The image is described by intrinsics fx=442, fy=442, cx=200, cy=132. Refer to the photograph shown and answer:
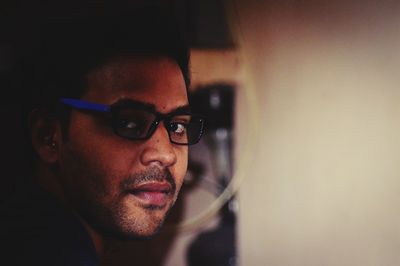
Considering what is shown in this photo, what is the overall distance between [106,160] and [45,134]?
12 centimetres

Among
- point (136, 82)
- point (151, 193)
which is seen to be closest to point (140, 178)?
point (151, 193)

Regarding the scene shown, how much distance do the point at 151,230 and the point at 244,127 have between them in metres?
0.36

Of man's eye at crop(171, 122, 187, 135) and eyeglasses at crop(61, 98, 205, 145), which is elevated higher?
eyeglasses at crop(61, 98, 205, 145)

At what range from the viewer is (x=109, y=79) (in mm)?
798

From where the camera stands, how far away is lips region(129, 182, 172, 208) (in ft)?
2.62

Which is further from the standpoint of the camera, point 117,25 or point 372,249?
point 372,249

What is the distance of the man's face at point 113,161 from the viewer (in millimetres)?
792

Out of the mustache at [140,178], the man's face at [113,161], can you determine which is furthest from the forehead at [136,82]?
the mustache at [140,178]

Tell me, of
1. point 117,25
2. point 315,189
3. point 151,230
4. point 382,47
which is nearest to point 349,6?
point 382,47

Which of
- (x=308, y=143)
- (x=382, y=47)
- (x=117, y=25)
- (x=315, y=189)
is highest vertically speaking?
(x=117, y=25)

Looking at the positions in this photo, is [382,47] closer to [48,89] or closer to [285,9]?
[285,9]

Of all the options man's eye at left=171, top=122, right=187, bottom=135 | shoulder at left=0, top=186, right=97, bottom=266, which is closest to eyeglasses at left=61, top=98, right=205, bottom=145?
man's eye at left=171, top=122, right=187, bottom=135

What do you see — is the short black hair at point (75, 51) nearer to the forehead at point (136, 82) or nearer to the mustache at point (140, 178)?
the forehead at point (136, 82)

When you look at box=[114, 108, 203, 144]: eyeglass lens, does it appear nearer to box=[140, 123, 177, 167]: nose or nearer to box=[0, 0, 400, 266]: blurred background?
box=[140, 123, 177, 167]: nose
